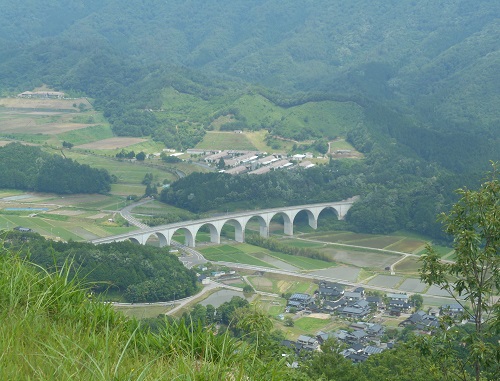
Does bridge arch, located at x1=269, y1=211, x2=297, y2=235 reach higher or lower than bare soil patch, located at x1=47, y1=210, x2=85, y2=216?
lower

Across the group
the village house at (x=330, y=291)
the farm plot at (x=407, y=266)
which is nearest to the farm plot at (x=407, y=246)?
the farm plot at (x=407, y=266)

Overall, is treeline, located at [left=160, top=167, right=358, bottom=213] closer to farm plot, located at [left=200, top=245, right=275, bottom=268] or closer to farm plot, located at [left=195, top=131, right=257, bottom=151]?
farm plot, located at [left=200, top=245, right=275, bottom=268]

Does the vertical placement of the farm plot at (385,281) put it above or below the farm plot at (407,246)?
below

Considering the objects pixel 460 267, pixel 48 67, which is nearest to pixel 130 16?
pixel 48 67

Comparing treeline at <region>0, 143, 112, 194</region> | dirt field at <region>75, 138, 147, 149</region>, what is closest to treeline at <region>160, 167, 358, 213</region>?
treeline at <region>0, 143, 112, 194</region>

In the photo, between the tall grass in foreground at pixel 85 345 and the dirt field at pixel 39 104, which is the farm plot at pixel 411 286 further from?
the dirt field at pixel 39 104

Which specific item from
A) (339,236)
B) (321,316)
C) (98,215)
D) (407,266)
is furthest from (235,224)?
(321,316)

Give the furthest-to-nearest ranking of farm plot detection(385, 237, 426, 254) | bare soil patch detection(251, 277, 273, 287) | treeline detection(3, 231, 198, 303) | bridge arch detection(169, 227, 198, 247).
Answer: bridge arch detection(169, 227, 198, 247)
farm plot detection(385, 237, 426, 254)
bare soil patch detection(251, 277, 273, 287)
treeline detection(3, 231, 198, 303)
